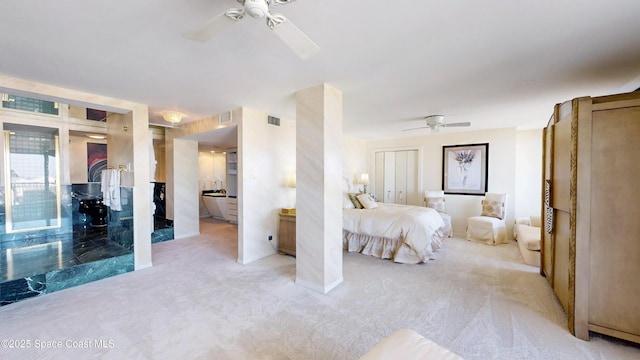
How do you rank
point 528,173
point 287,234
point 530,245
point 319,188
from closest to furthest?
1. point 319,188
2. point 530,245
3. point 287,234
4. point 528,173

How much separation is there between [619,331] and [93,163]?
342 inches

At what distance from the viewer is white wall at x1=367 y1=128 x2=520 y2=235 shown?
17.5 feet

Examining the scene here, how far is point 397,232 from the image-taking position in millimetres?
3963

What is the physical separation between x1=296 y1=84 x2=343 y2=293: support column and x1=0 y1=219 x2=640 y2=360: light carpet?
0.81ft

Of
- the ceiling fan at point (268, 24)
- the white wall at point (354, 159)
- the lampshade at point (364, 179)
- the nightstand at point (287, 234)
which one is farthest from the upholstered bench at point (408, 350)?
the lampshade at point (364, 179)

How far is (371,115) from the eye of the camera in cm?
428

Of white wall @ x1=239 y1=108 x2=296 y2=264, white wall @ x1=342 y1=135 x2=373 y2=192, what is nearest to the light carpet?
white wall @ x1=239 y1=108 x2=296 y2=264

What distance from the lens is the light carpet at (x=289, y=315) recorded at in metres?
1.96

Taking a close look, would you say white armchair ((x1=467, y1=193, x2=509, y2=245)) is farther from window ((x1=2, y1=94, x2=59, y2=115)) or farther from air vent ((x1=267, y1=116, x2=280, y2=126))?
window ((x1=2, y1=94, x2=59, y2=115))

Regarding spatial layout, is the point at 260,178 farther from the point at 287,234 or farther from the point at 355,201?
the point at 355,201

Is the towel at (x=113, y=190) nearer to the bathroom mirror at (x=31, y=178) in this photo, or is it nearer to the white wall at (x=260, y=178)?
the bathroom mirror at (x=31, y=178)

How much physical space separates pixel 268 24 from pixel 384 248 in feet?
12.0

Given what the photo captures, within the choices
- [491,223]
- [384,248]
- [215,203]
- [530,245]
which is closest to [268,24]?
[384,248]

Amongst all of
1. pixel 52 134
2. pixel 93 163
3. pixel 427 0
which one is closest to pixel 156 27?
pixel 427 0
